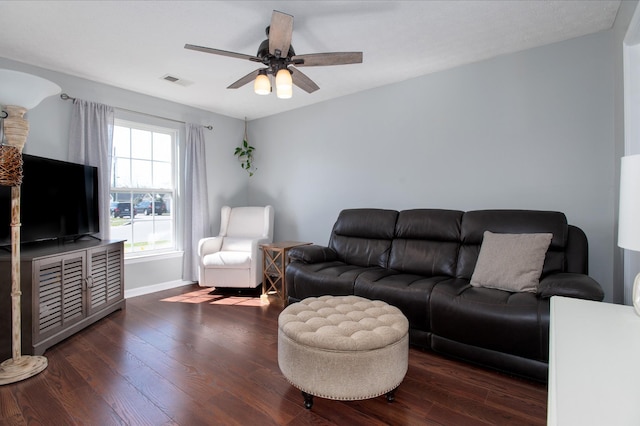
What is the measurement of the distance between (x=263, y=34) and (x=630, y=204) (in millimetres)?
2537

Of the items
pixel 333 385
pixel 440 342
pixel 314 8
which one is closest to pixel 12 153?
pixel 314 8

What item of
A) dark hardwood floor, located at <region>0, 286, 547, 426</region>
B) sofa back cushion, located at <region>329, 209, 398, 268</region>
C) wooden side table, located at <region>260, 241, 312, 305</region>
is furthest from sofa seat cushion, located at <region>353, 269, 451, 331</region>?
wooden side table, located at <region>260, 241, 312, 305</region>

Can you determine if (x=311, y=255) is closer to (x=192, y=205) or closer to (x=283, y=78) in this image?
(x=283, y=78)

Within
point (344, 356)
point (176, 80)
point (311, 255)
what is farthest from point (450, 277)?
point (176, 80)

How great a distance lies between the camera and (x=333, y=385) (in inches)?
66.2

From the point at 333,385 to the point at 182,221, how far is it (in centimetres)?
347

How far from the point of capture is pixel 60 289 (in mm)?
2650

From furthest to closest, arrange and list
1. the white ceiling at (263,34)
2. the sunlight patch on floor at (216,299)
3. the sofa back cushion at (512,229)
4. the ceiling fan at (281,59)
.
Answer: the sunlight patch on floor at (216,299) → the sofa back cushion at (512,229) → the white ceiling at (263,34) → the ceiling fan at (281,59)

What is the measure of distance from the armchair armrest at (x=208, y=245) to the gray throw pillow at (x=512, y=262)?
300 cm

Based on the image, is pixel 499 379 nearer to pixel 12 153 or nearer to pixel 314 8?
pixel 314 8

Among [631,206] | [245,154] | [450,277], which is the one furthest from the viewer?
[245,154]

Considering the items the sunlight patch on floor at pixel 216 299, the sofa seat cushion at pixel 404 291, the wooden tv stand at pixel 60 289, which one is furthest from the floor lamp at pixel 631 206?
the wooden tv stand at pixel 60 289

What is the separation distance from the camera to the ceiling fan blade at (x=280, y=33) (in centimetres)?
185

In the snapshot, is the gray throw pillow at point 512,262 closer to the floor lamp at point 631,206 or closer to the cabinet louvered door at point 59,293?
the floor lamp at point 631,206
